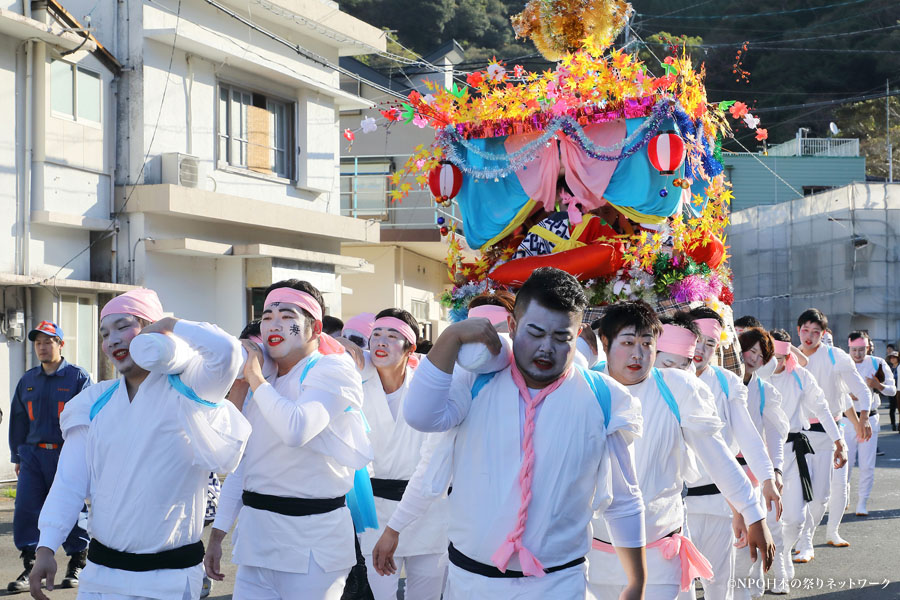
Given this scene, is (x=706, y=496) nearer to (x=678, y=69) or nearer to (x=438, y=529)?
(x=438, y=529)

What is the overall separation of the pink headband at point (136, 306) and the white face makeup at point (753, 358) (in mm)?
5207

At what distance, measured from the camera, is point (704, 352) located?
22.4 ft

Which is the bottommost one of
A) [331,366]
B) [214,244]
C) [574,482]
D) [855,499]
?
[855,499]

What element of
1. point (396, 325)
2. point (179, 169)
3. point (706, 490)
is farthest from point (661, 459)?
point (179, 169)

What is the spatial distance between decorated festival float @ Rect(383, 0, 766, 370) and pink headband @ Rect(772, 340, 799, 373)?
62cm

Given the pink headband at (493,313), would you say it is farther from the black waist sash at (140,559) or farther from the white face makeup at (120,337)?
the black waist sash at (140,559)

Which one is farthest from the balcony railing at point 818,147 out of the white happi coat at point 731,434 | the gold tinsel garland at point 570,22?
the white happi coat at point 731,434

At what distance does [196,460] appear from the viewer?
4418 millimetres

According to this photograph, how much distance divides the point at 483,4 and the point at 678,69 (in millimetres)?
28531

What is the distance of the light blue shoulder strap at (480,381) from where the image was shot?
13.1ft

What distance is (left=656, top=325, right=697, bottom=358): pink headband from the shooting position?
6109mm

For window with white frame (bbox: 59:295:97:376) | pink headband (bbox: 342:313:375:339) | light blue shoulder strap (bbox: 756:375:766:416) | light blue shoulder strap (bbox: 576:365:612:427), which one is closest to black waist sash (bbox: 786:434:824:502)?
light blue shoulder strap (bbox: 756:375:766:416)

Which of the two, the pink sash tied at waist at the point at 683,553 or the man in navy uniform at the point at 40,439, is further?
the man in navy uniform at the point at 40,439

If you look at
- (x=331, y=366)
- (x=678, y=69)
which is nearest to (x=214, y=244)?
(x=678, y=69)
